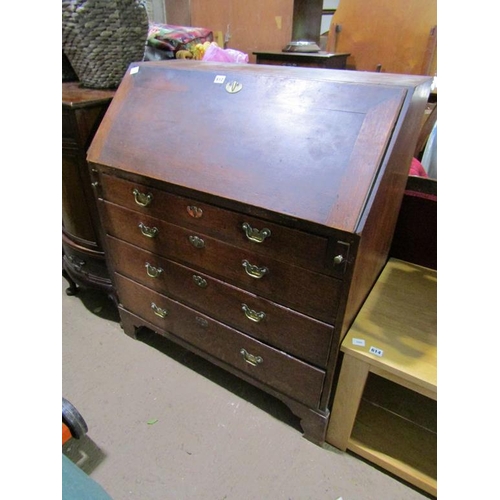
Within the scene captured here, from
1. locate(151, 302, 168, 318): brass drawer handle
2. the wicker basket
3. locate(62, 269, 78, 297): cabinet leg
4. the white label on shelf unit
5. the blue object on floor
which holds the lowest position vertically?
locate(62, 269, 78, 297): cabinet leg

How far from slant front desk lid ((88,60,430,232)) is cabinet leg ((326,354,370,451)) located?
1.42 ft

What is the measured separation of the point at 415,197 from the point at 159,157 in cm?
86

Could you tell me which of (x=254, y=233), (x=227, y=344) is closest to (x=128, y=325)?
(x=227, y=344)

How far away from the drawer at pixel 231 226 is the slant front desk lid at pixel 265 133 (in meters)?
0.05

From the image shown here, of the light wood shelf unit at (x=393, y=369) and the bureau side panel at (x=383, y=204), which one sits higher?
the bureau side panel at (x=383, y=204)

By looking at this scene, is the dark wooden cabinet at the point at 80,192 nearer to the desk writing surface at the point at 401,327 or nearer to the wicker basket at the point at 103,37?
the wicker basket at the point at 103,37

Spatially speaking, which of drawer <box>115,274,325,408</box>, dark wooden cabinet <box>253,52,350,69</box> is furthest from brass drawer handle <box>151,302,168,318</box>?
dark wooden cabinet <box>253,52,350,69</box>

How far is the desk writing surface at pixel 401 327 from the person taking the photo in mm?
855

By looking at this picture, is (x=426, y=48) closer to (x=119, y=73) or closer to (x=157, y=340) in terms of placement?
(x=119, y=73)

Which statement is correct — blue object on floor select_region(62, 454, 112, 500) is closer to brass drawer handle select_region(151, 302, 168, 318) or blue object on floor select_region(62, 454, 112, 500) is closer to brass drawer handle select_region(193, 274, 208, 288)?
brass drawer handle select_region(193, 274, 208, 288)

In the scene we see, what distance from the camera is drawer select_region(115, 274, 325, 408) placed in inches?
39.1

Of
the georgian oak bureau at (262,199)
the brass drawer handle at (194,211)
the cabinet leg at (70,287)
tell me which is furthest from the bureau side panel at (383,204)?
the cabinet leg at (70,287)

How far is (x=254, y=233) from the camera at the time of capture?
84 centimetres

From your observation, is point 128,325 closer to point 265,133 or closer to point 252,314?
point 252,314
